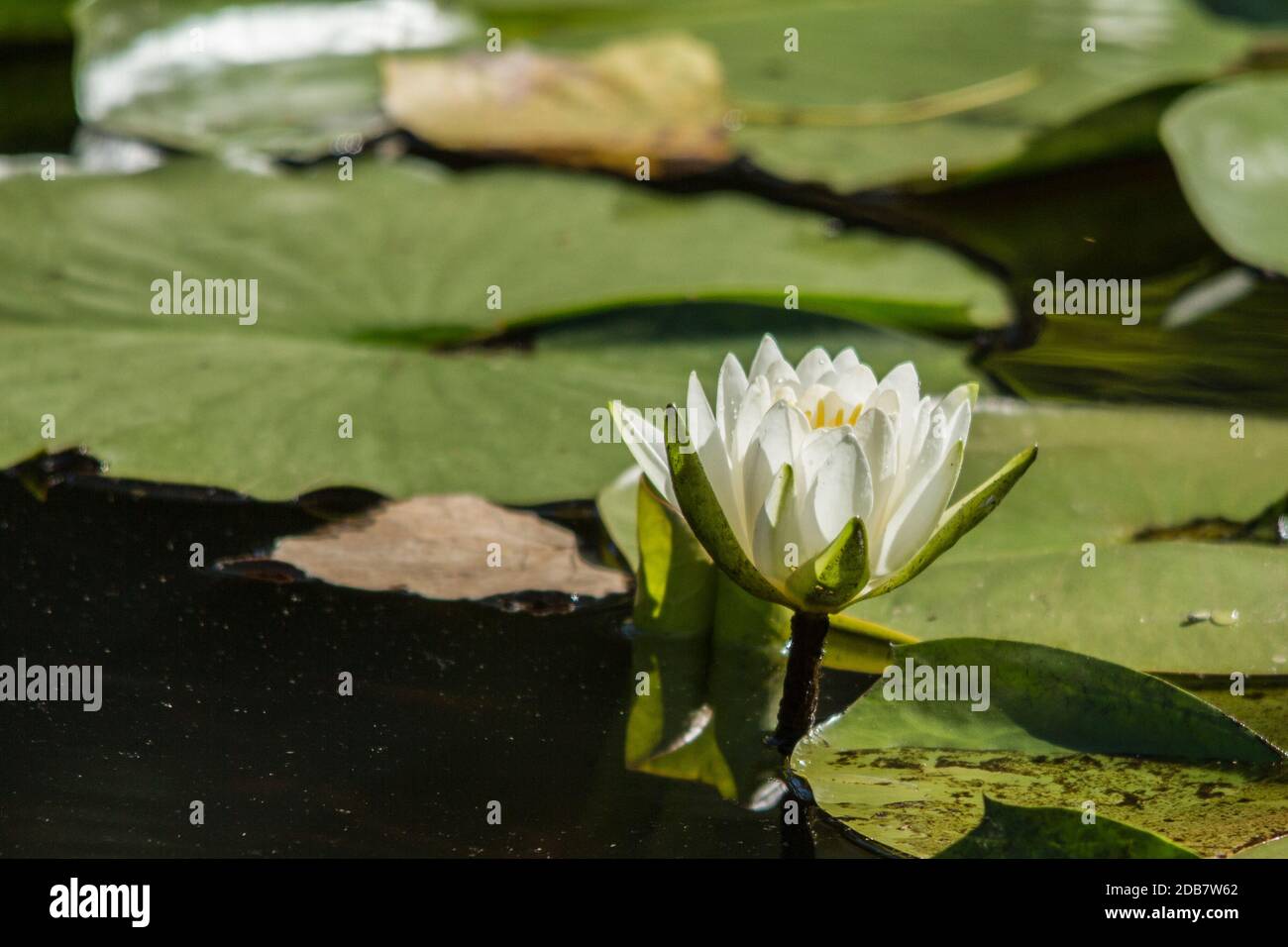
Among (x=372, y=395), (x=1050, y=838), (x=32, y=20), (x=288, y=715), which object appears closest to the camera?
(x=1050, y=838)

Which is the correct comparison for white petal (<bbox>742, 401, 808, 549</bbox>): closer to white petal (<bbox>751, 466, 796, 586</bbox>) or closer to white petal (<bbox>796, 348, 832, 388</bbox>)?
white petal (<bbox>751, 466, 796, 586</bbox>)


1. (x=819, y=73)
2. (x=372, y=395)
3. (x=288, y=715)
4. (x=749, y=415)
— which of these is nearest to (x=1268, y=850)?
(x=749, y=415)

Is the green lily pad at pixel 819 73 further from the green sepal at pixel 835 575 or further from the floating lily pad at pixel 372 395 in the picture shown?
the green sepal at pixel 835 575

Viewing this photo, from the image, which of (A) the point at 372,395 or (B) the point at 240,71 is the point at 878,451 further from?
(B) the point at 240,71

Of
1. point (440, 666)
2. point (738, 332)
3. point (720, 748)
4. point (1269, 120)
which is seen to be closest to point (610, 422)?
point (738, 332)

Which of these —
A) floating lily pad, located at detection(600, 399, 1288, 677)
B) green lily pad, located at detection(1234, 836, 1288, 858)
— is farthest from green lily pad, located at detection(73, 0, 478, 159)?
green lily pad, located at detection(1234, 836, 1288, 858)
